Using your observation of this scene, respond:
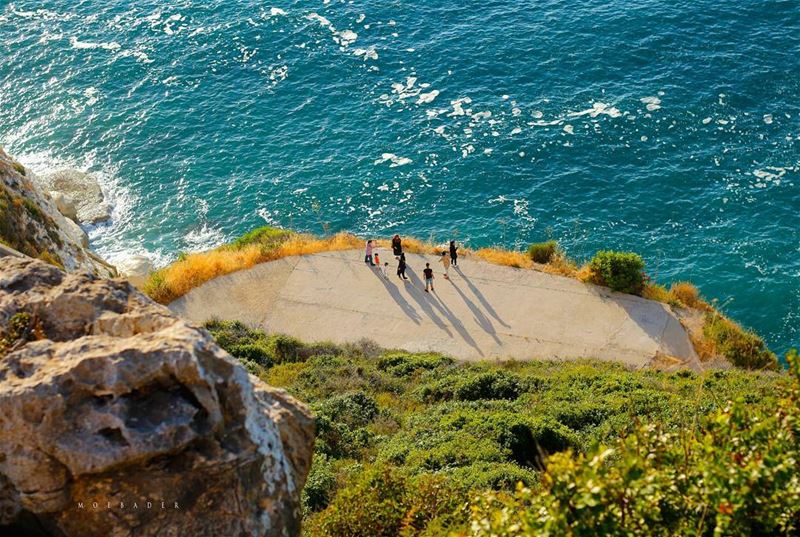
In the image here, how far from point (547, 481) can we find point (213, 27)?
172 feet

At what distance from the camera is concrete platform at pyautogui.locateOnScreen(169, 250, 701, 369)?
2942 cm

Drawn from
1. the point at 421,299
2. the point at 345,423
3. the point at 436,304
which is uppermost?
the point at 345,423

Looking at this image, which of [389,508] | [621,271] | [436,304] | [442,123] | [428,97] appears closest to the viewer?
[389,508]

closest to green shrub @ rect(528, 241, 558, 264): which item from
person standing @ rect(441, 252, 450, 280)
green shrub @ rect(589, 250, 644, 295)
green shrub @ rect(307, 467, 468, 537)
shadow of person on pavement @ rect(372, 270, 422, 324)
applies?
green shrub @ rect(589, 250, 644, 295)

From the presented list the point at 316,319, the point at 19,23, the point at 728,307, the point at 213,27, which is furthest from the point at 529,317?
the point at 19,23

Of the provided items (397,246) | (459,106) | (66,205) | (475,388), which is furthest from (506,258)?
(66,205)

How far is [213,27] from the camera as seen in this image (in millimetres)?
57406

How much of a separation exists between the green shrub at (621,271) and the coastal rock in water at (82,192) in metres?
25.6

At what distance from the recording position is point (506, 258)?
3394 centimetres

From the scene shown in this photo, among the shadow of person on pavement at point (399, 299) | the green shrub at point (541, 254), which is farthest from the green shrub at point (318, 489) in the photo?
the green shrub at point (541, 254)

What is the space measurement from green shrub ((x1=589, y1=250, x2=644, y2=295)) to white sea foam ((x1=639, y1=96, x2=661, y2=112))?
58.7ft

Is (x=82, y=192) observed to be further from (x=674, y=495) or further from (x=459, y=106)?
(x=674, y=495)

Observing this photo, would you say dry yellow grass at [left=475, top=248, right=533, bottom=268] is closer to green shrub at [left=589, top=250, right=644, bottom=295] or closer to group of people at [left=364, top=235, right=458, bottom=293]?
group of people at [left=364, top=235, right=458, bottom=293]

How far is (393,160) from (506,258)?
1388 cm
